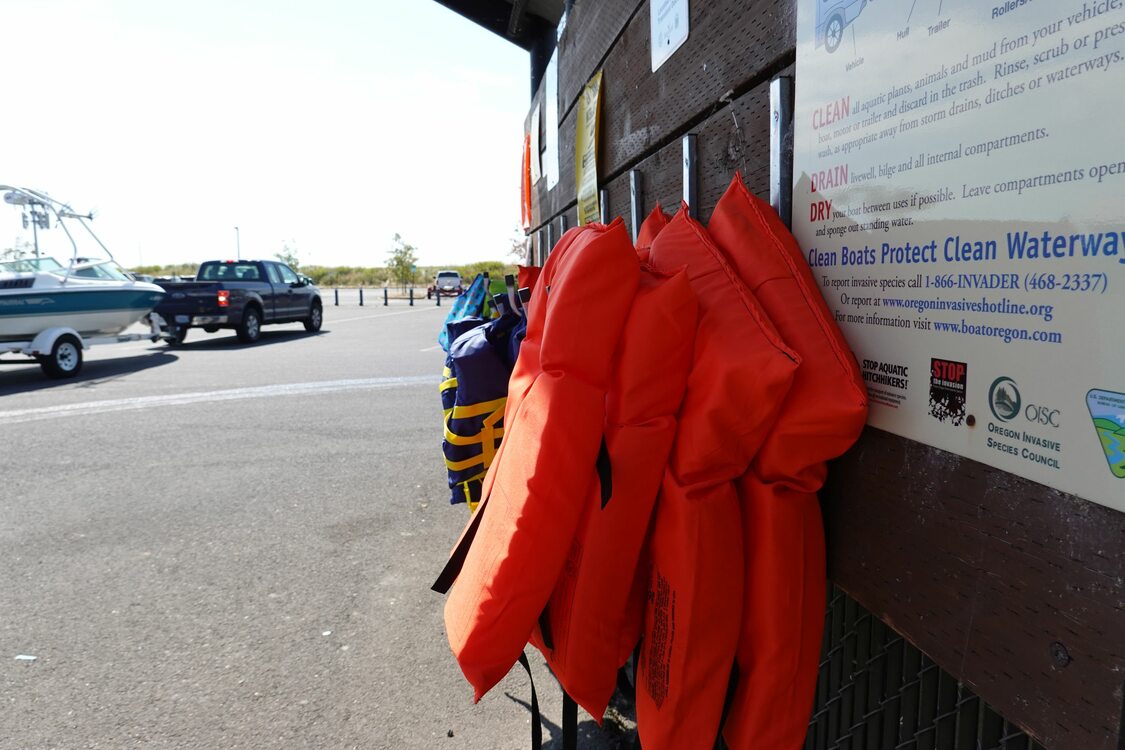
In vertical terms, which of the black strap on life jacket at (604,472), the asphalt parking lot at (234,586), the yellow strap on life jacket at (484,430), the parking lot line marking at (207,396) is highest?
the black strap on life jacket at (604,472)

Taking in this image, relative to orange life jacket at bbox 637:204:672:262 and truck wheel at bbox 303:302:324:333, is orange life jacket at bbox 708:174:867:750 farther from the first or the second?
truck wheel at bbox 303:302:324:333

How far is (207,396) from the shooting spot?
8359mm

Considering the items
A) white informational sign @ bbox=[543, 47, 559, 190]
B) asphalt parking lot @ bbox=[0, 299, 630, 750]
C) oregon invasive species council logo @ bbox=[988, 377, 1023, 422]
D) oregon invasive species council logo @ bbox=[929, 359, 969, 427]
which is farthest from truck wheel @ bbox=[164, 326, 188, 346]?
oregon invasive species council logo @ bbox=[988, 377, 1023, 422]

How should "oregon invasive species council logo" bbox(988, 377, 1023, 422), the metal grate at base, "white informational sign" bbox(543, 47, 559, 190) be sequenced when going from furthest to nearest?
"white informational sign" bbox(543, 47, 559, 190)
the metal grate at base
"oregon invasive species council logo" bbox(988, 377, 1023, 422)

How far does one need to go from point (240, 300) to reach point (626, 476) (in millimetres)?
15672

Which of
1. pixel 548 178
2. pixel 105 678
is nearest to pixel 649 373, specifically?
pixel 105 678

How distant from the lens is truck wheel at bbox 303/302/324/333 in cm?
1794

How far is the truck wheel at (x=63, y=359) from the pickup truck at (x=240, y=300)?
3677 millimetres

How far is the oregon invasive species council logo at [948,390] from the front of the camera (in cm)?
106

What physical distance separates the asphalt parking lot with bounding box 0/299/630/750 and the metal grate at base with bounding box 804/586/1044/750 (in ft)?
3.43

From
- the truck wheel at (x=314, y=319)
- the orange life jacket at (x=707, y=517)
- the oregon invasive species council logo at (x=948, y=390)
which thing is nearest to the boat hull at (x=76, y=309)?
the truck wheel at (x=314, y=319)

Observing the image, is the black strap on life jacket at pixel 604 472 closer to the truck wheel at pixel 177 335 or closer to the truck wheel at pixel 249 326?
the truck wheel at pixel 177 335

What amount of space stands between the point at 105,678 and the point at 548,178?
400 centimetres

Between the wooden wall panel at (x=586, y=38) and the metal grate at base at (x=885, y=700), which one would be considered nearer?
the metal grate at base at (x=885, y=700)
